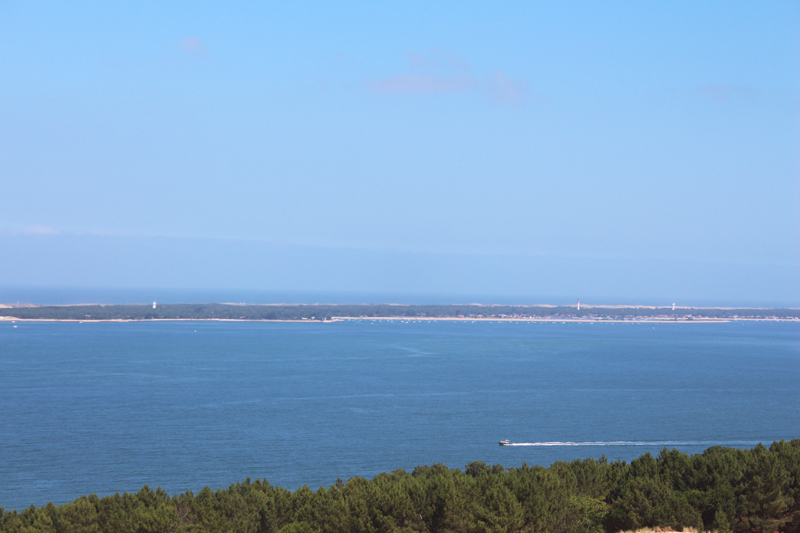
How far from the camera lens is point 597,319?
14488 centimetres

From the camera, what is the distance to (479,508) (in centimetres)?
1370

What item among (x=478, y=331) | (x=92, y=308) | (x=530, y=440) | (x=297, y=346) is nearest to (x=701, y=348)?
(x=478, y=331)

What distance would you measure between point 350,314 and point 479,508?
414 ft

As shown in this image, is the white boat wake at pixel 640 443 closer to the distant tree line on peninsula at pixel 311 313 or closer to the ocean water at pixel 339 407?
the ocean water at pixel 339 407

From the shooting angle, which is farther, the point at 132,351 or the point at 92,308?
the point at 92,308

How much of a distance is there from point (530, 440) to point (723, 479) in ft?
58.9

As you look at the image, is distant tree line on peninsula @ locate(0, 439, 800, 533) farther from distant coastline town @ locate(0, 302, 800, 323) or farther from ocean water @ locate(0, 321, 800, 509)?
distant coastline town @ locate(0, 302, 800, 323)

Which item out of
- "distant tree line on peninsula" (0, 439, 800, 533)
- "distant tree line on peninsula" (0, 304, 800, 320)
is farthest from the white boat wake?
"distant tree line on peninsula" (0, 304, 800, 320)

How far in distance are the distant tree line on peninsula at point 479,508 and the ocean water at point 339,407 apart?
9.65m

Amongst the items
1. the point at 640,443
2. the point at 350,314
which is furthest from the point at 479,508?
the point at 350,314

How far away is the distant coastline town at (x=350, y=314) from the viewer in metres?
118

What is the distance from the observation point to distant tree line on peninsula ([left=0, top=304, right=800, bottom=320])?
389 feet

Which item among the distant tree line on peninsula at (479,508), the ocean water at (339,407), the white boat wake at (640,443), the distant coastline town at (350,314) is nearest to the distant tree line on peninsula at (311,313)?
the distant coastline town at (350,314)

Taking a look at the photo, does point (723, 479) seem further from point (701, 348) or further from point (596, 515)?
point (701, 348)
